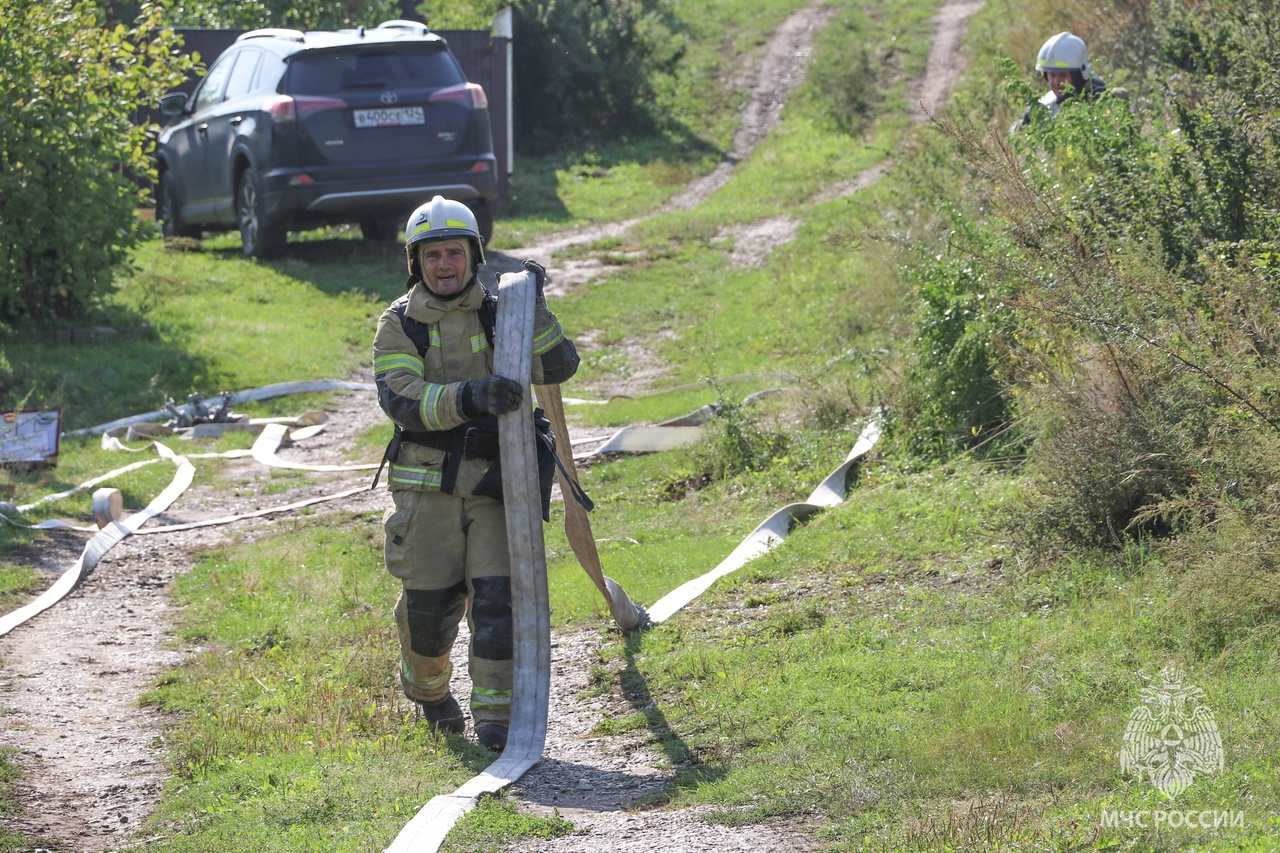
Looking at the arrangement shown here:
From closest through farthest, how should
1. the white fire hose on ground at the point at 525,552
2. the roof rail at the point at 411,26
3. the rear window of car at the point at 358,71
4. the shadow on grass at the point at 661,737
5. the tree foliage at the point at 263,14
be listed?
the shadow on grass at the point at 661,737, the white fire hose on ground at the point at 525,552, the rear window of car at the point at 358,71, the roof rail at the point at 411,26, the tree foliage at the point at 263,14

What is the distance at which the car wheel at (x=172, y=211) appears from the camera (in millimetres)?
16734

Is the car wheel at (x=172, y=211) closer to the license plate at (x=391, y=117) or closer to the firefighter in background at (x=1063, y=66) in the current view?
the license plate at (x=391, y=117)

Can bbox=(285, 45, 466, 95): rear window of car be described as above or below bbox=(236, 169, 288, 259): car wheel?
above

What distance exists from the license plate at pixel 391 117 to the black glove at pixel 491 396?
381 inches

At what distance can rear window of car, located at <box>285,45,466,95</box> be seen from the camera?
46.1 ft

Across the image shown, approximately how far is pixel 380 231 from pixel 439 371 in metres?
11.6

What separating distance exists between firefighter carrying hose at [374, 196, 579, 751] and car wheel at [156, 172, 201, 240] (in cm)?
1250

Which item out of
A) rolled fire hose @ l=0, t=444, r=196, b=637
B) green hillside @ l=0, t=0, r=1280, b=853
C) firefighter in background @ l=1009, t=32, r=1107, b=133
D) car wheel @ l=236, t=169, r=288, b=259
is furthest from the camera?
car wheel @ l=236, t=169, r=288, b=259

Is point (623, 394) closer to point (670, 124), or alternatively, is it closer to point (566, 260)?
point (566, 260)

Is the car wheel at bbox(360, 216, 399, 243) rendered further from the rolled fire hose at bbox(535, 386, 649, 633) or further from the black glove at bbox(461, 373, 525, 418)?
the black glove at bbox(461, 373, 525, 418)

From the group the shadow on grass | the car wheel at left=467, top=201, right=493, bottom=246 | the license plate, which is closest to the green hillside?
the shadow on grass

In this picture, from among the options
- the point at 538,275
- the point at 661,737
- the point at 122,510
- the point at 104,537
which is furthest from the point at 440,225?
the point at 122,510

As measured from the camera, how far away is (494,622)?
16.9 ft

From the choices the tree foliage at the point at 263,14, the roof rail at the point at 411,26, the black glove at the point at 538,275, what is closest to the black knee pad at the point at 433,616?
the black glove at the point at 538,275
